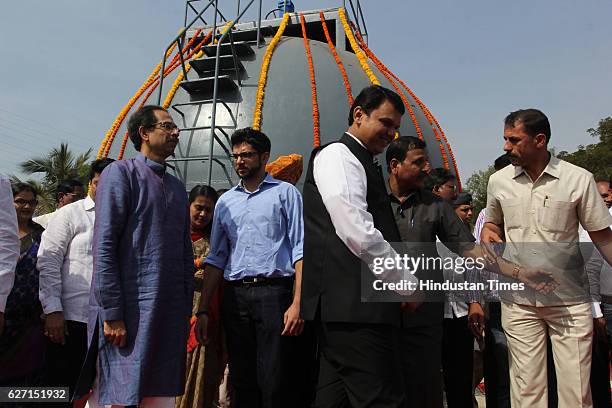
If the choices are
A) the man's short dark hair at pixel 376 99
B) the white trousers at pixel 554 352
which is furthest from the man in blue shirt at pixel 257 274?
the white trousers at pixel 554 352

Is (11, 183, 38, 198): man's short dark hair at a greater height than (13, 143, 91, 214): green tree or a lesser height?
lesser

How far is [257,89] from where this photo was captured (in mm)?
6855

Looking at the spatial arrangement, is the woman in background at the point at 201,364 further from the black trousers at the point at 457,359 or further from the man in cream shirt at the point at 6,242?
the black trousers at the point at 457,359

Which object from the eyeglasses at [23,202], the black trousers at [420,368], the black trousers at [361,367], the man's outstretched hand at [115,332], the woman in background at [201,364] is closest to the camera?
the black trousers at [361,367]

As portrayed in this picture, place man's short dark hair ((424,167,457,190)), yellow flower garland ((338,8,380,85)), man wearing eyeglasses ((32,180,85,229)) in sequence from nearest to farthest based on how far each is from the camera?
man's short dark hair ((424,167,457,190)), man wearing eyeglasses ((32,180,85,229)), yellow flower garland ((338,8,380,85))

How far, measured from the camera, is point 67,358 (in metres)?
3.22

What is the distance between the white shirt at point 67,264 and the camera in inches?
123

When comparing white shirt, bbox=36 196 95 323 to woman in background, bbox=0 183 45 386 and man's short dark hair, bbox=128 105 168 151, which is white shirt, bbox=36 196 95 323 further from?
man's short dark hair, bbox=128 105 168 151

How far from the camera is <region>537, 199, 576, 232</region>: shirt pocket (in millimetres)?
2801

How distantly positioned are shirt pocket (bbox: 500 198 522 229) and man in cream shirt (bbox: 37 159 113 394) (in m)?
2.58

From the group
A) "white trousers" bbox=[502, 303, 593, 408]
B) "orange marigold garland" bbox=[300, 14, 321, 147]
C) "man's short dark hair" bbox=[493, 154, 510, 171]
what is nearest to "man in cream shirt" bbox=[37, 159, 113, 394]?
"white trousers" bbox=[502, 303, 593, 408]

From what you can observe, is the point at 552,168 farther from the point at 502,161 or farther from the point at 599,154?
the point at 599,154

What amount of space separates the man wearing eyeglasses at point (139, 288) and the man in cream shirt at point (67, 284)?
2.32 ft

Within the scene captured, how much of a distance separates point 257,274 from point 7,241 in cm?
131
